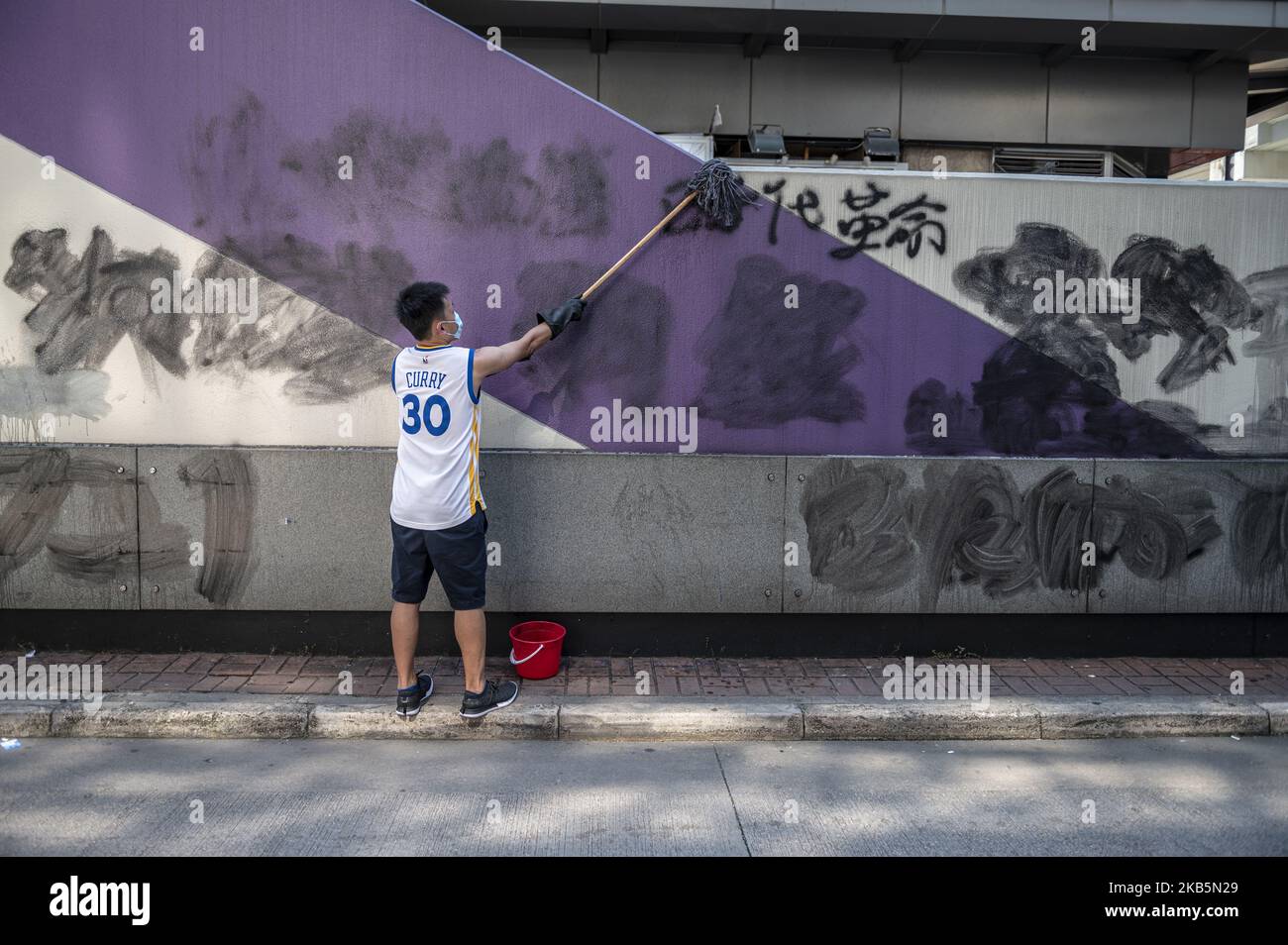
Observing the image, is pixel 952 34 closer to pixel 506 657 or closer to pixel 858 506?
pixel 858 506

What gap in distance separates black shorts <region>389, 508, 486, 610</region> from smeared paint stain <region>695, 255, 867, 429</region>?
165cm

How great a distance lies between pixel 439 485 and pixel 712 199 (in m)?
2.30

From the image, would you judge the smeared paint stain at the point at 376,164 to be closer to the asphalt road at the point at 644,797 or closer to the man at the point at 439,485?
the man at the point at 439,485

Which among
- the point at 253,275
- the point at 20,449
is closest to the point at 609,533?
the point at 253,275

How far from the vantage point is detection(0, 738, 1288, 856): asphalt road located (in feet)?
12.9

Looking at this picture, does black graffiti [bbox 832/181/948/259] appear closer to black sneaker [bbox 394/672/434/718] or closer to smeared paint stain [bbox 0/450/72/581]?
black sneaker [bbox 394/672/434/718]

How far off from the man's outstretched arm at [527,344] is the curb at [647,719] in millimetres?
1757

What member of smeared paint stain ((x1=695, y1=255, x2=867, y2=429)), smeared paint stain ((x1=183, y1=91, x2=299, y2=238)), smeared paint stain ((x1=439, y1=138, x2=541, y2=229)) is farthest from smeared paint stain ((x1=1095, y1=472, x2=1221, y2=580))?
smeared paint stain ((x1=183, y1=91, x2=299, y2=238))

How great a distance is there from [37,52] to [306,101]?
1.55 meters

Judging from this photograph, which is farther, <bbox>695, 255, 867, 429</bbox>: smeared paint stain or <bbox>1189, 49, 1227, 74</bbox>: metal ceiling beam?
<bbox>1189, 49, 1227, 74</bbox>: metal ceiling beam

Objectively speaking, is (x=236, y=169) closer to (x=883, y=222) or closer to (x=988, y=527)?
(x=883, y=222)

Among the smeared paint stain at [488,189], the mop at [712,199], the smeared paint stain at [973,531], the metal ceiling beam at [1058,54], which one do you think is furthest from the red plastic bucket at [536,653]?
the metal ceiling beam at [1058,54]

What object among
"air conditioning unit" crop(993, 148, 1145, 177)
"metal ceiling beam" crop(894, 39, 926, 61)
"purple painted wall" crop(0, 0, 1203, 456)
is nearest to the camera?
"purple painted wall" crop(0, 0, 1203, 456)

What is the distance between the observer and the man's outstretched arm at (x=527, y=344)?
16.6 ft
